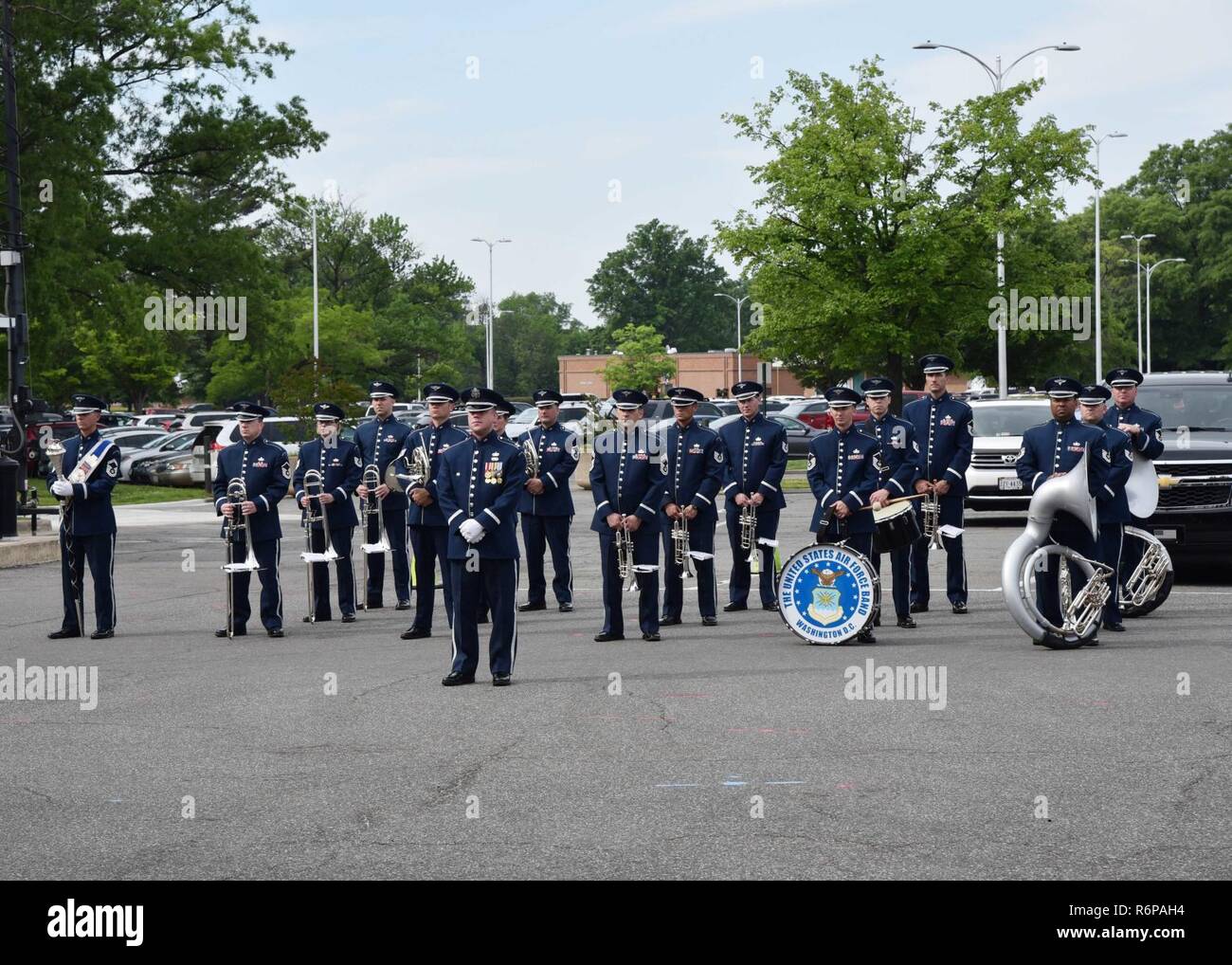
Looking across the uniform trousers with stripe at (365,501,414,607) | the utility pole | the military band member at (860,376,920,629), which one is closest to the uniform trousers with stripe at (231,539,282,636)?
the uniform trousers with stripe at (365,501,414,607)

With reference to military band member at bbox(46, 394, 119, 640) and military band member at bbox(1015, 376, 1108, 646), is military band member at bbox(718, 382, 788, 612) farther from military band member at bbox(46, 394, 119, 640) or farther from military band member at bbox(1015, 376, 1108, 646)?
military band member at bbox(46, 394, 119, 640)

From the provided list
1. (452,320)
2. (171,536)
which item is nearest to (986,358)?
(171,536)

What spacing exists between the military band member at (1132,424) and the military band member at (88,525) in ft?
27.5

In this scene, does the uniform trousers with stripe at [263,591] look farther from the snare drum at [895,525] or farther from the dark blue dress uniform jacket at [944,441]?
the dark blue dress uniform jacket at [944,441]

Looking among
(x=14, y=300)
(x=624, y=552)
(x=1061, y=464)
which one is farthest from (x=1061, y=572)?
(x=14, y=300)

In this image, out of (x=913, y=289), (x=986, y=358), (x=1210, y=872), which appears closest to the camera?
(x=1210, y=872)

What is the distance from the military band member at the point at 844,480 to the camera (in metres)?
13.5

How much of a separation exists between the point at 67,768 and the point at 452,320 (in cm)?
11215


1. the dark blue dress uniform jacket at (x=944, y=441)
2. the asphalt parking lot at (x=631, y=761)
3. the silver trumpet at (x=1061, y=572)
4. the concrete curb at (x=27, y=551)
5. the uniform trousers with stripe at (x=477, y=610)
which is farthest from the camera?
the concrete curb at (x=27, y=551)

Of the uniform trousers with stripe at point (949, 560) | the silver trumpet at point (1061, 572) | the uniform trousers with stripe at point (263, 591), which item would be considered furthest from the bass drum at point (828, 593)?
the uniform trousers with stripe at point (263, 591)

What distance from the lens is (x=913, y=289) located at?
38.4 metres

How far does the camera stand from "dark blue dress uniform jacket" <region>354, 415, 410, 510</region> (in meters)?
16.4

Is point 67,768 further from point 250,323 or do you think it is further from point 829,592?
point 250,323

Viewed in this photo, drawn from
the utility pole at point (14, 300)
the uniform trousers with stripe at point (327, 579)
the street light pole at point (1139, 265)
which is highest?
the street light pole at point (1139, 265)
